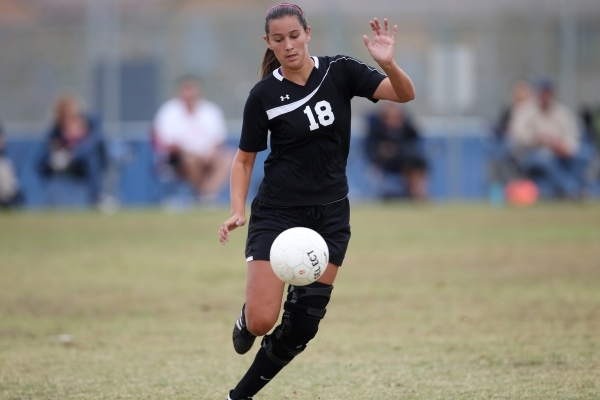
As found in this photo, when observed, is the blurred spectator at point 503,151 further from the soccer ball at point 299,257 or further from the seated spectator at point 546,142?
the soccer ball at point 299,257

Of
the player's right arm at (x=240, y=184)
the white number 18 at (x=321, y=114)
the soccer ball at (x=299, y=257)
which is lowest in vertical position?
the soccer ball at (x=299, y=257)

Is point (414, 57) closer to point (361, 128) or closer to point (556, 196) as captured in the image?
point (361, 128)

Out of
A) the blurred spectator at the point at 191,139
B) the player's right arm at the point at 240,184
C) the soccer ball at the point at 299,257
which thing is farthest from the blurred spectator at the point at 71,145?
the soccer ball at the point at 299,257

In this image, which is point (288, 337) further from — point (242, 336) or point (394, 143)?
point (394, 143)

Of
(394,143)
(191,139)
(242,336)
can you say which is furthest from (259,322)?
(394,143)

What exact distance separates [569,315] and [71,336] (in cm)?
400

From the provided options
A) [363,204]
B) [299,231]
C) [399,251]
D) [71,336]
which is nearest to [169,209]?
[363,204]

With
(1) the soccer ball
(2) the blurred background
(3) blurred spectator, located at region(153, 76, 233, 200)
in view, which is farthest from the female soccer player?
(2) the blurred background

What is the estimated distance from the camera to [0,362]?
685 cm

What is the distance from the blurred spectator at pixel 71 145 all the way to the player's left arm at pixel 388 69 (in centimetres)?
1361

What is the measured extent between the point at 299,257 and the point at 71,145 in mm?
14210

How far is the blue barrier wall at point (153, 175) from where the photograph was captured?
2006 cm

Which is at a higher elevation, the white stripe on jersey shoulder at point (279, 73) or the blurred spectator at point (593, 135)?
the white stripe on jersey shoulder at point (279, 73)

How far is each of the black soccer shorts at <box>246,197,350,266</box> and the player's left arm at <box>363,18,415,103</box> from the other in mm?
661
